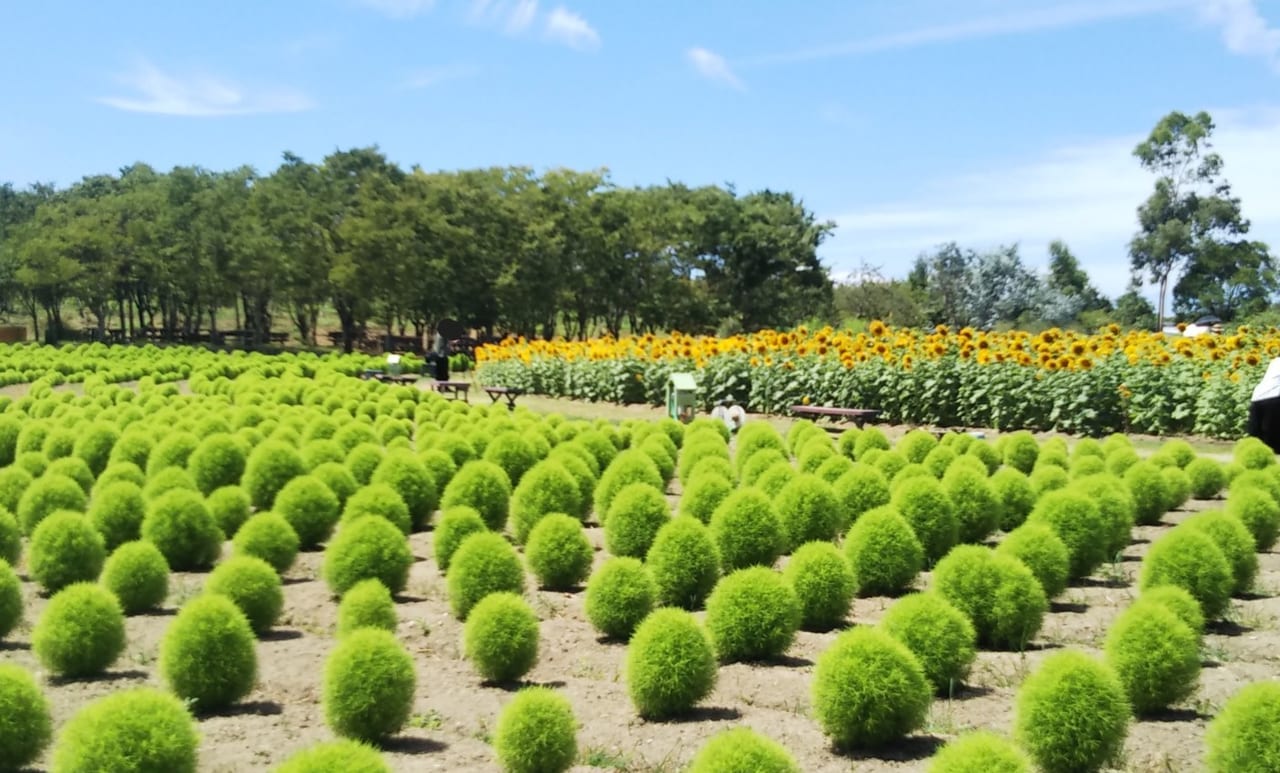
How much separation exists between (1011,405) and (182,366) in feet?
83.5

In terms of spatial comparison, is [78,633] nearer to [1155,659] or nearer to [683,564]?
[683,564]

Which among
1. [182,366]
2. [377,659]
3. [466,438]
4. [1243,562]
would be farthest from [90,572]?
[182,366]

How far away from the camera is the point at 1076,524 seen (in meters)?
9.41

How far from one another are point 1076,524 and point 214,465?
28.2ft

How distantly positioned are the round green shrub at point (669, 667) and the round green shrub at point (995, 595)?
2.07 meters

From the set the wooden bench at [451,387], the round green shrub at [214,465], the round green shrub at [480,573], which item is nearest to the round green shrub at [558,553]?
the round green shrub at [480,573]

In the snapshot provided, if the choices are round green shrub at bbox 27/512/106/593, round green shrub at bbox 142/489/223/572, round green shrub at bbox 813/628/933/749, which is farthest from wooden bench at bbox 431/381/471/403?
round green shrub at bbox 813/628/933/749

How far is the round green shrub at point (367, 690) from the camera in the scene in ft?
19.5

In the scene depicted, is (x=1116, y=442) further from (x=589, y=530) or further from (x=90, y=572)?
(x=90, y=572)

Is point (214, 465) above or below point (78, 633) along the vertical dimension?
above

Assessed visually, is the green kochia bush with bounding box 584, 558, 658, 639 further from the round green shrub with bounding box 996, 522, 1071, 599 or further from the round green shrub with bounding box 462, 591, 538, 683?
the round green shrub with bounding box 996, 522, 1071, 599

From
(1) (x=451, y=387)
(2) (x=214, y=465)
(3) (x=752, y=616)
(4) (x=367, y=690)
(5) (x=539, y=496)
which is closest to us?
(4) (x=367, y=690)

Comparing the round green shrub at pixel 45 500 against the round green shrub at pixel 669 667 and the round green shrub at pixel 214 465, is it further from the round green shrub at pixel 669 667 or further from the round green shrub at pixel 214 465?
the round green shrub at pixel 669 667

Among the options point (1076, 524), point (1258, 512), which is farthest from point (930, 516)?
point (1258, 512)
